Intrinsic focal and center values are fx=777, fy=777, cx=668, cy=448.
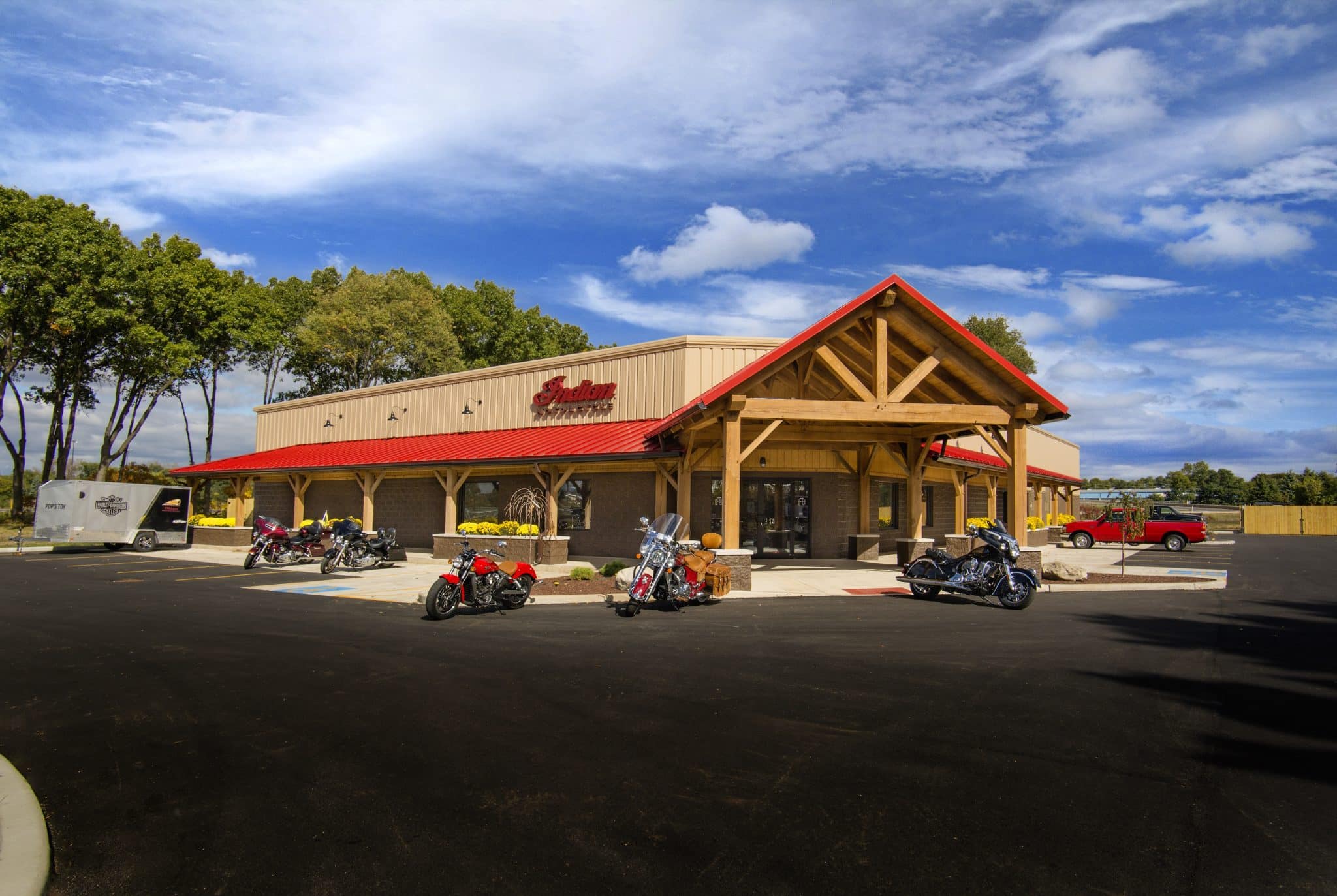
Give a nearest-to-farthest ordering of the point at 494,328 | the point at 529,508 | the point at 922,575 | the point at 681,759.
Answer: the point at 681,759
the point at 922,575
the point at 529,508
the point at 494,328

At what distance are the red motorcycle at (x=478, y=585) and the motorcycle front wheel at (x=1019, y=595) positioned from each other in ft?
25.8

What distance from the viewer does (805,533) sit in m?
21.2

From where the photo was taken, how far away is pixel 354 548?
1927cm

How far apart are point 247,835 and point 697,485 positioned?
16.9 metres

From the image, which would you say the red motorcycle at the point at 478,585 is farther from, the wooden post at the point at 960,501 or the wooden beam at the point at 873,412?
the wooden post at the point at 960,501

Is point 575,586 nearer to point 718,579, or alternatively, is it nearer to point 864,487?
point 718,579

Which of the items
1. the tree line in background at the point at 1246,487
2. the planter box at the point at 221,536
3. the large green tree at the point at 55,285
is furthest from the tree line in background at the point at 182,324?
the tree line in background at the point at 1246,487

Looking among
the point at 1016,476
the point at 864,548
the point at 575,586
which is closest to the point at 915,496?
the point at 864,548

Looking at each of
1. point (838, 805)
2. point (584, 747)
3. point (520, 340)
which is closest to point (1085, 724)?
point (838, 805)

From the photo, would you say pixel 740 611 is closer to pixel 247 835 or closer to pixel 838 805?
pixel 838 805

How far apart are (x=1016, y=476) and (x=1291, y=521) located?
133ft

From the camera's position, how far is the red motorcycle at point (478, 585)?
38.7 ft

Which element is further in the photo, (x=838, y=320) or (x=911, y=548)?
(x=911, y=548)

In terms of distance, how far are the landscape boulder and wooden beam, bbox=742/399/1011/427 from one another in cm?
316
